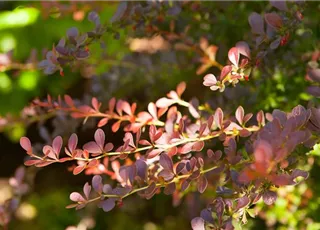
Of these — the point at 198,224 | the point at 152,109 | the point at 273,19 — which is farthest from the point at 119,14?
the point at 198,224

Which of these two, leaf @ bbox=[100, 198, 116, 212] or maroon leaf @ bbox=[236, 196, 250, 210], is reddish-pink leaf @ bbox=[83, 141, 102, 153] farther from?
maroon leaf @ bbox=[236, 196, 250, 210]

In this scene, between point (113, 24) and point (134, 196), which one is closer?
A: point (113, 24)

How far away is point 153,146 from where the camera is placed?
2.82ft

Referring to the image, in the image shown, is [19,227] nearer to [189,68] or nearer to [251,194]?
[189,68]

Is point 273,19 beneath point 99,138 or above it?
above

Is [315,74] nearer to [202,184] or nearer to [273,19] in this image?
[273,19]

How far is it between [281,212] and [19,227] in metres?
1.14

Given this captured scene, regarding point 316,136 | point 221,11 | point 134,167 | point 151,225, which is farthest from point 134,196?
point 316,136

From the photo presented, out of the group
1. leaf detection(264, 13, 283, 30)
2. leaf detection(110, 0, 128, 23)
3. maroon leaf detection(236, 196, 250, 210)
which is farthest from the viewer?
leaf detection(110, 0, 128, 23)

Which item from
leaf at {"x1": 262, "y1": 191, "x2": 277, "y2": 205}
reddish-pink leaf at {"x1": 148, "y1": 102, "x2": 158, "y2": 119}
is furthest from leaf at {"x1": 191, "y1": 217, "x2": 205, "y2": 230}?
reddish-pink leaf at {"x1": 148, "y1": 102, "x2": 158, "y2": 119}

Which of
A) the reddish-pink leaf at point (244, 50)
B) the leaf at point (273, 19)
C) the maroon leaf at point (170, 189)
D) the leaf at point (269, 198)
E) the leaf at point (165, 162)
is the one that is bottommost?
the maroon leaf at point (170, 189)

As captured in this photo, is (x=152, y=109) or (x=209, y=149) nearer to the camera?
(x=209, y=149)

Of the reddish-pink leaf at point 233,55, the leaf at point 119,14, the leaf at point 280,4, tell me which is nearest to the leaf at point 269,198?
the reddish-pink leaf at point 233,55

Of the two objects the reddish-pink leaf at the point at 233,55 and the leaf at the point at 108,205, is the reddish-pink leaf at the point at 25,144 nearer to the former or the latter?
the leaf at the point at 108,205
